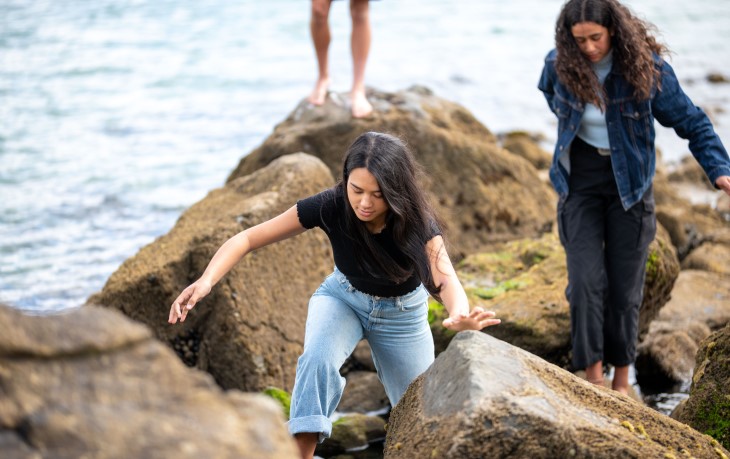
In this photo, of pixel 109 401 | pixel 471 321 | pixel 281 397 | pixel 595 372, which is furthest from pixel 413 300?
pixel 109 401

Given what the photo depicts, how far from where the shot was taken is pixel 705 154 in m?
5.03

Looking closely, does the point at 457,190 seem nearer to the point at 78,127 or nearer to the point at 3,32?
the point at 78,127

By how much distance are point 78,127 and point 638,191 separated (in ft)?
32.5

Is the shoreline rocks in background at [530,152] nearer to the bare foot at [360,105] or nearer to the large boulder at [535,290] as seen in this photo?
the bare foot at [360,105]

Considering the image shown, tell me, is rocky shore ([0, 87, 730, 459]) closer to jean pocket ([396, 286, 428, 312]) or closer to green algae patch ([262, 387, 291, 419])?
green algae patch ([262, 387, 291, 419])

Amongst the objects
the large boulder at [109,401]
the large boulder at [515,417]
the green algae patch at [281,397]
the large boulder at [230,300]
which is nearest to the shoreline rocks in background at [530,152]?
the large boulder at [230,300]

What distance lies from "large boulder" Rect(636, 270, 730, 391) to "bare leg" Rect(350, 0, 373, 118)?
2678 mm

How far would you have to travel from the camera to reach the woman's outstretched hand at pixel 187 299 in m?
3.71

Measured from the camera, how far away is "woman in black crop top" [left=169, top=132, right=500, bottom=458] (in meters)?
3.94

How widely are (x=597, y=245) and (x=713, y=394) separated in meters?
1.32

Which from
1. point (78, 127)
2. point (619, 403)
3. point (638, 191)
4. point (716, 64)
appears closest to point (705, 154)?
point (638, 191)

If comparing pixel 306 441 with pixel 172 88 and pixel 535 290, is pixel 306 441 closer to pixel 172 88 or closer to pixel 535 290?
pixel 535 290

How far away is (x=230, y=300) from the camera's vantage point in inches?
218

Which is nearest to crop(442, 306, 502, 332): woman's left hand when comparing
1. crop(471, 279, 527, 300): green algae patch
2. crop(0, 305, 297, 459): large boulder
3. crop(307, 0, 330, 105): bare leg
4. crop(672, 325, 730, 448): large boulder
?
crop(672, 325, 730, 448): large boulder
